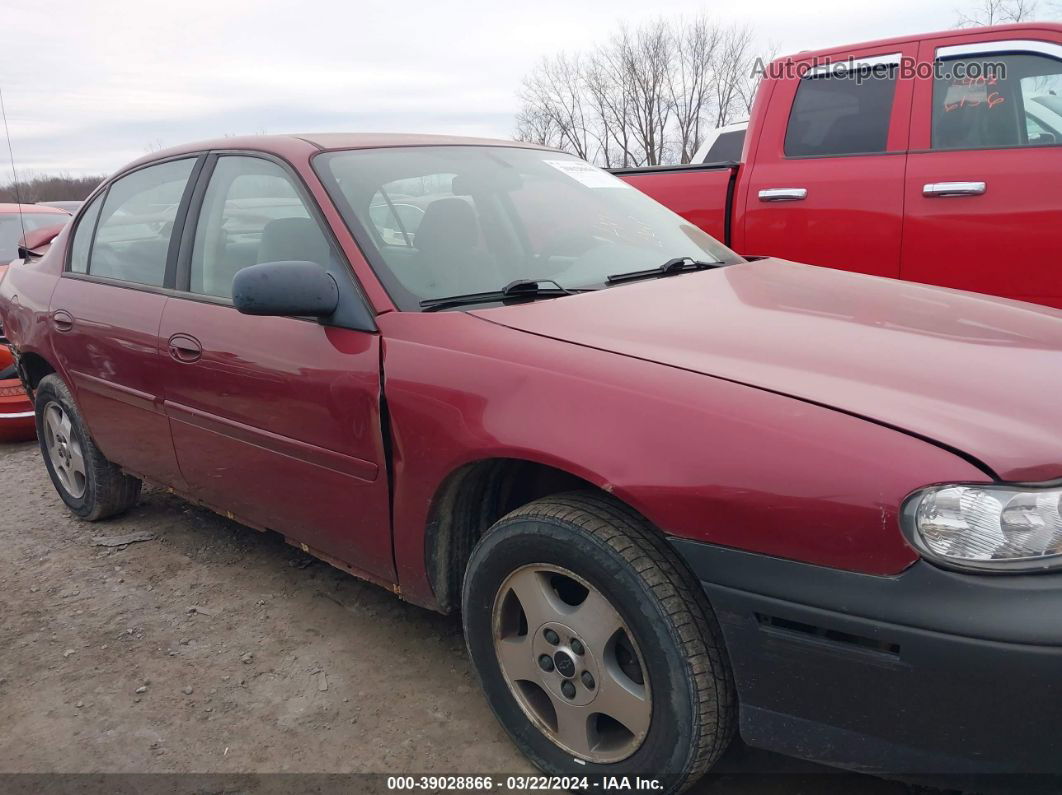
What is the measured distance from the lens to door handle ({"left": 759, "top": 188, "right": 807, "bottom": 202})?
13.9 ft

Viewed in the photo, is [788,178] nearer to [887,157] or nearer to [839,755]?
[887,157]

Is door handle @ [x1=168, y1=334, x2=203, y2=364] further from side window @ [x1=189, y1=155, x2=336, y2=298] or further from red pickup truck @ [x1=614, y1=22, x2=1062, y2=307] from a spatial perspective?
red pickup truck @ [x1=614, y1=22, x2=1062, y2=307]

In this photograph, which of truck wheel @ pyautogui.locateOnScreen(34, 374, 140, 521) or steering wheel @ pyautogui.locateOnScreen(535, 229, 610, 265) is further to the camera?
truck wheel @ pyautogui.locateOnScreen(34, 374, 140, 521)

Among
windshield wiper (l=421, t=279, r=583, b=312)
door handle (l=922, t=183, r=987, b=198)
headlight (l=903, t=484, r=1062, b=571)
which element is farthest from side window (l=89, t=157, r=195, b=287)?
door handle (l=922, t=183, r=987, b=198)

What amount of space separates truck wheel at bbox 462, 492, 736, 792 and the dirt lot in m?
0.24

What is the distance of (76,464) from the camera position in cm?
407

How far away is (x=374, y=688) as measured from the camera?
2.63 metres

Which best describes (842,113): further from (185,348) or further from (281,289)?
(185,348)

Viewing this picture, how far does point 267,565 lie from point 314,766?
53.8 inches

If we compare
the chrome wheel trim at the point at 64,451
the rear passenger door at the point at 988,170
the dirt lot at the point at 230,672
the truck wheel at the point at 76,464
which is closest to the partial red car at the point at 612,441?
the dirt lot at the point at 230,672

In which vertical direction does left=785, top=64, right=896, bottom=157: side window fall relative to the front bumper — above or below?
above

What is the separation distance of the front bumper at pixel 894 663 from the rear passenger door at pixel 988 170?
2.65 metres

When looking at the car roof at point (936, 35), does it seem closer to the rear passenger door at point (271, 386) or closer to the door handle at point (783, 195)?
the door handle at point (783, 195)

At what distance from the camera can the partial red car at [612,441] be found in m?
1.54
